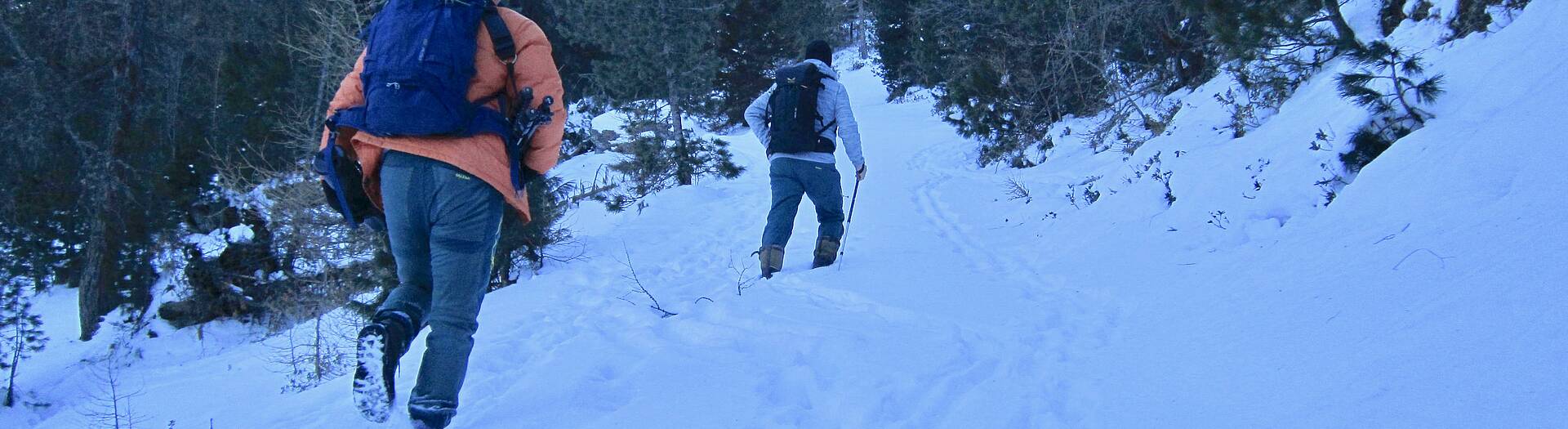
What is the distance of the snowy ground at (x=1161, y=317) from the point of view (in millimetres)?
2391

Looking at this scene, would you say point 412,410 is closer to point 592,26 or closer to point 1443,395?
point 1443,395

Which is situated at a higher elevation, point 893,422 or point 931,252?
point 893,422

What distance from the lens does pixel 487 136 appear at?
2.53m

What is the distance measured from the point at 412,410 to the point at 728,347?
132 cm

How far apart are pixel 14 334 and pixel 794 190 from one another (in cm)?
1009

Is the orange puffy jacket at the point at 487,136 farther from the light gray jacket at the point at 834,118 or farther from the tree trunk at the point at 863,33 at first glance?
the tree trunk at the point at 863,33

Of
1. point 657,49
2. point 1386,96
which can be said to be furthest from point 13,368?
point 1386,96

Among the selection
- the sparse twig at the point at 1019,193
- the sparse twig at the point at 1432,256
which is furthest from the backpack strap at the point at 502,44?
the sparse twig at the point at 1019,193

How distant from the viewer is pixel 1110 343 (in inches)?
132

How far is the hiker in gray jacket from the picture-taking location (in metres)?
5.05

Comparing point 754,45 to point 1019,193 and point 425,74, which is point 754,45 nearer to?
point 1019,193

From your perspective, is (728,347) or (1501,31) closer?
(728,347)

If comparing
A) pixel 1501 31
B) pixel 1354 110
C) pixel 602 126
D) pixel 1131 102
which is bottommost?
pixel 602 126

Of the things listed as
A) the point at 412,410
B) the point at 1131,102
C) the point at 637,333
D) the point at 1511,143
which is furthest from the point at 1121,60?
the point at 412,410
